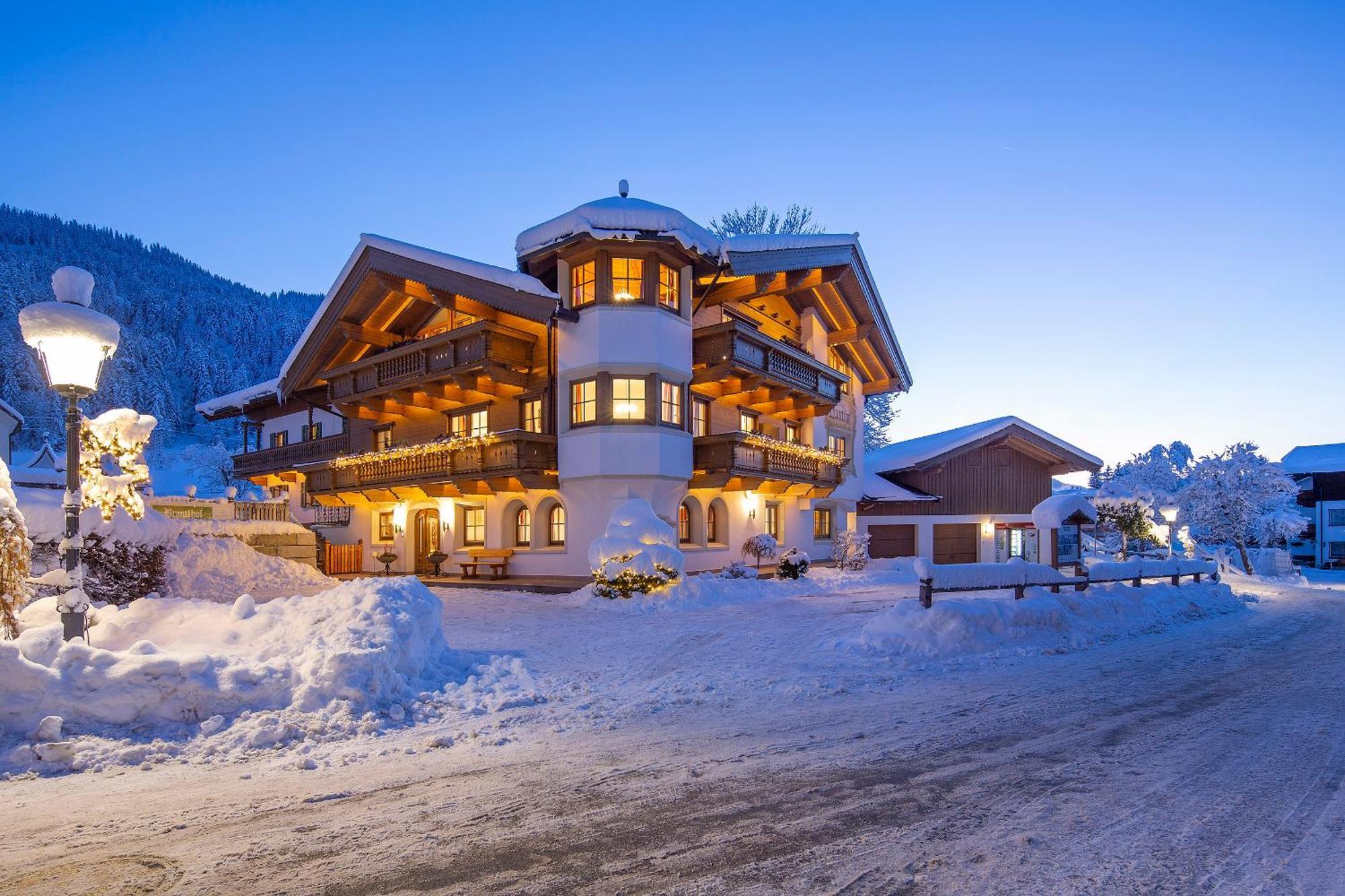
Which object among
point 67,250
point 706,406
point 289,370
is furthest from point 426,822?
point 67,250

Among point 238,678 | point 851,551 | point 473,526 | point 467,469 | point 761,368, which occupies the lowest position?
point 851,551

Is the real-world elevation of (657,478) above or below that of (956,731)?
above

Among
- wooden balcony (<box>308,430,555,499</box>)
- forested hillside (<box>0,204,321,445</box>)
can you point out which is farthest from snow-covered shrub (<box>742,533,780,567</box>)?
forested hillside (<box>0,204,321,445</box>)

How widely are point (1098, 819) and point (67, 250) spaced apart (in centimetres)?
16454

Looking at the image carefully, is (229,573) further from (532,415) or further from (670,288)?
(670,288)

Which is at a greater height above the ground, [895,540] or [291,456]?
[291,456]

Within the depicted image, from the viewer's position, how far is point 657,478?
20.7m

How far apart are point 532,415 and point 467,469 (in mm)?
2562

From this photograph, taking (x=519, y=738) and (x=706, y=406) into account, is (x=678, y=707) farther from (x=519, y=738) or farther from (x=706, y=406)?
(x=706, y=406)

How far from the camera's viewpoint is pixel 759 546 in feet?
78.4

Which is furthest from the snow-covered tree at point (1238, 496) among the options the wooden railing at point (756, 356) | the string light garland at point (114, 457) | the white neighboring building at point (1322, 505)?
the string light garland at point (114, 457)

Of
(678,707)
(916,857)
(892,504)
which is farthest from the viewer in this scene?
(892,504)

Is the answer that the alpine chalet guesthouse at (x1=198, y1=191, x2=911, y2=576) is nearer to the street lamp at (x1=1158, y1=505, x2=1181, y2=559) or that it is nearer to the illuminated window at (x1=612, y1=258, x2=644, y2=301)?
the illuminated window at (x1=612, y1=258, x2=644, y2=301)

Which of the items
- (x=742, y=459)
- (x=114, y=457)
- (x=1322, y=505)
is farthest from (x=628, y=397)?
(x=1322, y=505)
